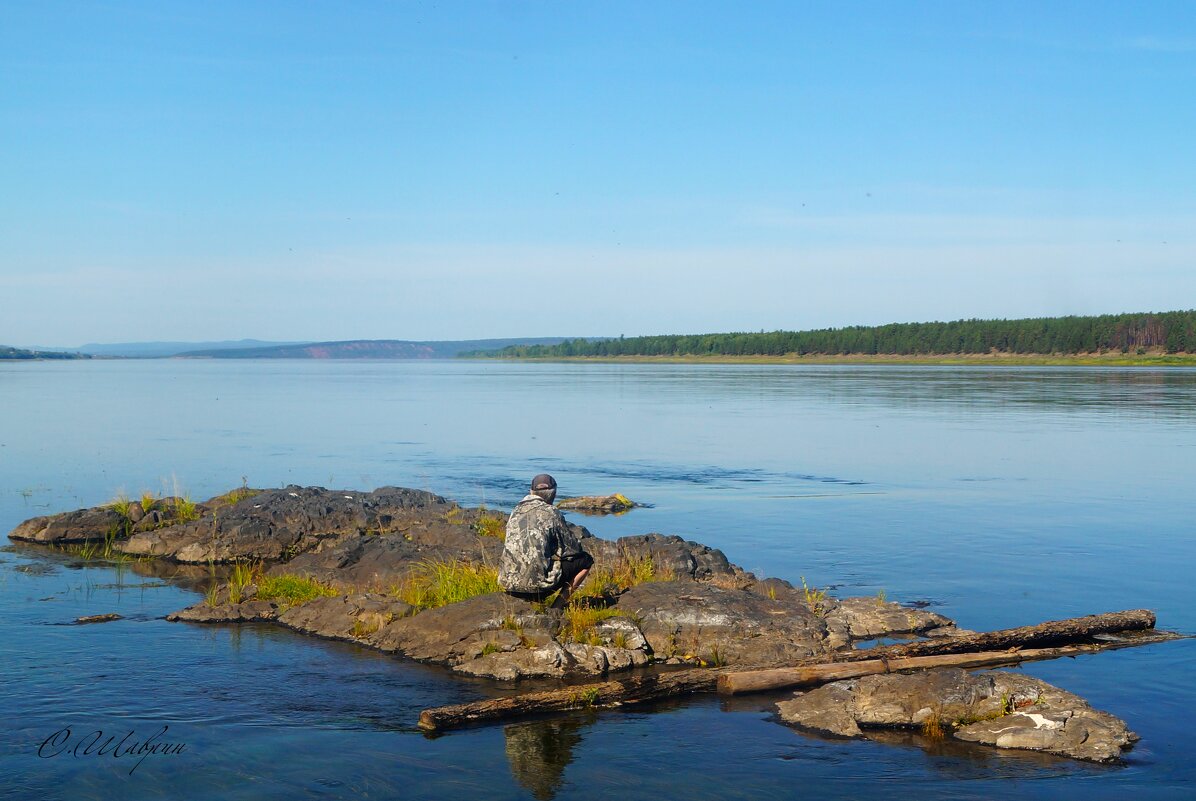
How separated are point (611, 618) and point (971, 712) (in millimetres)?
4574

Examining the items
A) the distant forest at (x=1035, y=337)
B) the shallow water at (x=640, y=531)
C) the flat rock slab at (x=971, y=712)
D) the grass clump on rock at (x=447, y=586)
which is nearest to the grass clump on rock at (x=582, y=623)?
the grass clump on rock at (x=447, y=586)

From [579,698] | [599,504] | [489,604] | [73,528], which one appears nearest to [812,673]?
[579,698]

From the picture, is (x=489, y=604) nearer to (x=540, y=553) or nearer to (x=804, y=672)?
(x=540, y=553)

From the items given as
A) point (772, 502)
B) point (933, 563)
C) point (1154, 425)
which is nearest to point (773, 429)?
point (1154, 425)

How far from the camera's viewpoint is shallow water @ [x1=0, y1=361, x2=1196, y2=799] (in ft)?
33.6

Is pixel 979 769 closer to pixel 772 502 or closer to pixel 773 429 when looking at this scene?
pixel 772 502

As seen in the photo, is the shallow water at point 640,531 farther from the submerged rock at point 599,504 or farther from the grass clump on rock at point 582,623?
the grass clump on rock at point 582,623

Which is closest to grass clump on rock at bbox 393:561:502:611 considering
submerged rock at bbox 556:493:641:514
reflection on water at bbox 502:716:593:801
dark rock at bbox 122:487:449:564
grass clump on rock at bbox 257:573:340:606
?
grass clump on rock at bbox 257:573:340:606

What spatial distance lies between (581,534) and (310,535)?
5899 mm

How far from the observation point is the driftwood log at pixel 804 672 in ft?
37.7

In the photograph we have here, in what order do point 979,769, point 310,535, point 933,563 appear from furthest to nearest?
point 310,535
point 933,563
point 979,769

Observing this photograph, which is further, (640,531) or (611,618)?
(640,531)

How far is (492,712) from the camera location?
11398mm

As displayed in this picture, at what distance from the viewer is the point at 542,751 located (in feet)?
35.6
